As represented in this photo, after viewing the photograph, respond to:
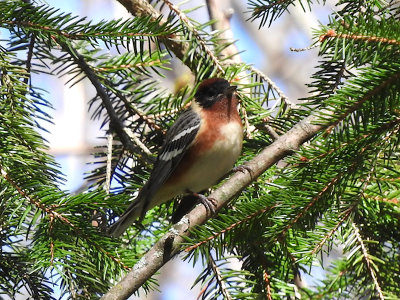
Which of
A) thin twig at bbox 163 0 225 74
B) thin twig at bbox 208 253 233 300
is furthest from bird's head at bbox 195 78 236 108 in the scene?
thin twig at bbox 208 253 233 300

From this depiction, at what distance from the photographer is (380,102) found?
1.38 meters

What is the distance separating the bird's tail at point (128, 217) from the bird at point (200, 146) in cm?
5

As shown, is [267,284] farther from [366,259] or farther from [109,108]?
[109,108]

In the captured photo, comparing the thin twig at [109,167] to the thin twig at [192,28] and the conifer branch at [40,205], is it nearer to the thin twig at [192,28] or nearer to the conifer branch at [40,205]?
the conifer branch at [40,205]

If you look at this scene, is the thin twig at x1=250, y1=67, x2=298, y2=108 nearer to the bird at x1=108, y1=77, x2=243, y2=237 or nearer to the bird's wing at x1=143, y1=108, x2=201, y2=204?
the bird at x1=108, y1=77, x2=243, y2=237

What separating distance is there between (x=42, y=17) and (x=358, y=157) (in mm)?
1053

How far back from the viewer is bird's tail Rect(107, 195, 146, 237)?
6.04ft

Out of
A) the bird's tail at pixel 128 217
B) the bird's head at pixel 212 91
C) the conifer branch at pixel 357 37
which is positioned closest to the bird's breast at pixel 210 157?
the bird's head at pixel 212 91

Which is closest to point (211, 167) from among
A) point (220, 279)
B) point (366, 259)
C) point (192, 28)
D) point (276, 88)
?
point (276, 88)

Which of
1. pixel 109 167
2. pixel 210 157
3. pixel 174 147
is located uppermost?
pixel 210 157

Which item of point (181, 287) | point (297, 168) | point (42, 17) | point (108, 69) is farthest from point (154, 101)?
point (181, 287)

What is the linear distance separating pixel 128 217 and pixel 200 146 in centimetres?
62

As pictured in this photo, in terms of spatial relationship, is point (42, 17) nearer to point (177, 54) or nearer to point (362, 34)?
point (177, 54)

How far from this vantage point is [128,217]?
6.22 ft
